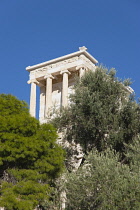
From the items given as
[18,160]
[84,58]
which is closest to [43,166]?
[18,160]

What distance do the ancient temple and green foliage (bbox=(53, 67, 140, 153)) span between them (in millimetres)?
11541

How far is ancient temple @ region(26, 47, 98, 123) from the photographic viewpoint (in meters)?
32.7

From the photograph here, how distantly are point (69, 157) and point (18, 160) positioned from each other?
4915 mm

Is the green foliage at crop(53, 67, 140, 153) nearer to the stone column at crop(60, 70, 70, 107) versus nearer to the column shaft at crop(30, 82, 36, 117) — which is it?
the stone column at crop(60, 70, 70, 107)

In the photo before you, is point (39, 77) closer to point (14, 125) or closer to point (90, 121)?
point (90, 121)

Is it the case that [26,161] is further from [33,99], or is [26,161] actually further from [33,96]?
[33,96]

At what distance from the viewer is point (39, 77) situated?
34.8 meters

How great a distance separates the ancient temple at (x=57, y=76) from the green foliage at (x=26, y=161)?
15.3 metres

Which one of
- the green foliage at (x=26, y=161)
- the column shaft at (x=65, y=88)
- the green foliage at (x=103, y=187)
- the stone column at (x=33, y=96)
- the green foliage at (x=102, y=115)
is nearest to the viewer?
the green foliage at (x=103, y=187)

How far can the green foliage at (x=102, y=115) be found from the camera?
1892 centimetres

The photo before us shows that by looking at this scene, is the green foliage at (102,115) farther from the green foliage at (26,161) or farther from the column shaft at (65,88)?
the column shaft at (65,88)

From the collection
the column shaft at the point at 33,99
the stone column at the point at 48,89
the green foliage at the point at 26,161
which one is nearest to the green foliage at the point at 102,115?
the green foliage at the point at 26,161

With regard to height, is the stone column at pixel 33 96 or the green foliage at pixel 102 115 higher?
the stone column at pixel 33 96

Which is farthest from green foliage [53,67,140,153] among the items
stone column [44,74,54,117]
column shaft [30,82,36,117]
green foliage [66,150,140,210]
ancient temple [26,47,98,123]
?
column shaft [30,82,36,117]
